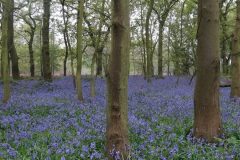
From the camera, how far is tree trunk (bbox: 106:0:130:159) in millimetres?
4602

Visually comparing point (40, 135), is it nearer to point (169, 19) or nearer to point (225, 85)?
point (225, 85)

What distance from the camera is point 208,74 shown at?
630cm

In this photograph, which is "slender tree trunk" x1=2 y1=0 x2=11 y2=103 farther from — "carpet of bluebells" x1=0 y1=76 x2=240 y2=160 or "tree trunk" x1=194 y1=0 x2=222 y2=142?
"tree trunk" x1=194 y1=0 x2=222 y2=142

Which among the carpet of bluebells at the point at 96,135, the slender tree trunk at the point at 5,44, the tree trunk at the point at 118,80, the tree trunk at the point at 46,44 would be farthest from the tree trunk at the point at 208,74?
the tree trunk at the point at 46,44

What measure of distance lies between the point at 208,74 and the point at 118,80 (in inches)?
92.3

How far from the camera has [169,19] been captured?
36625mm

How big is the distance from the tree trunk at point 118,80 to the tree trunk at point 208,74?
6.76 ft

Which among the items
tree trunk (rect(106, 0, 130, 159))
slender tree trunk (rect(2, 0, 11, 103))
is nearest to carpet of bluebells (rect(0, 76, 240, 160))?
tree trunk (rect(106, 0, 130, 159))

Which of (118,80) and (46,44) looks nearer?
(118,80)

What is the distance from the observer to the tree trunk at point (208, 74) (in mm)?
6277

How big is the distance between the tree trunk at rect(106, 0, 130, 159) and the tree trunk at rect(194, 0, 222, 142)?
2061 mm

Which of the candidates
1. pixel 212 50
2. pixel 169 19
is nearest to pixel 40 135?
pixel 212 50

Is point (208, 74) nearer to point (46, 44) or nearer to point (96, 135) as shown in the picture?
point (96, 135)

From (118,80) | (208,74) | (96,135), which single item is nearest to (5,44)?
(96,135)
